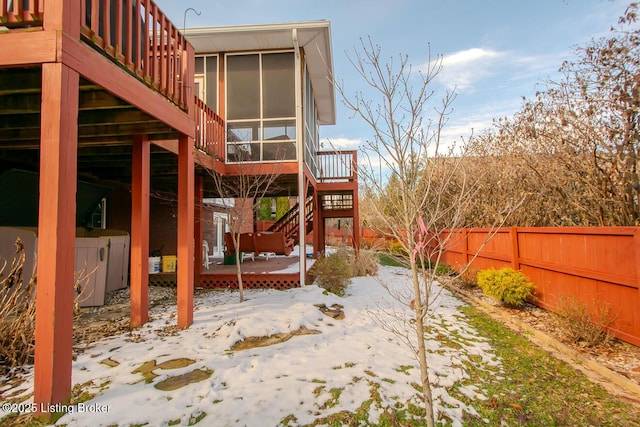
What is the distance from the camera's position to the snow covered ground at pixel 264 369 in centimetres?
242

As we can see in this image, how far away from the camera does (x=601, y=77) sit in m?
4.90

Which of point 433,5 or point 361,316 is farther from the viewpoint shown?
point 433,5

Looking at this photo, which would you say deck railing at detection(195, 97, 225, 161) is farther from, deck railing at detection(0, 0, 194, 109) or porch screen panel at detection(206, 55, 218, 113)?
deck railing at detection(0, 0, 194, 109)

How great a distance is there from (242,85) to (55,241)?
694 cm

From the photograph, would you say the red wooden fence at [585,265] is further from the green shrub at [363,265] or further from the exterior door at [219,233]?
the exterior door at [219,233]

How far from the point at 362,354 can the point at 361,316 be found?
1618 millimetres

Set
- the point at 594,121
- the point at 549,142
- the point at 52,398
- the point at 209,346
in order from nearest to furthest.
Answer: the point at 52,398, the point at 209,346, the point at 594,121, the point at 549,142

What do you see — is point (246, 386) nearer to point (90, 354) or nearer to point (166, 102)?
point (90, 354)

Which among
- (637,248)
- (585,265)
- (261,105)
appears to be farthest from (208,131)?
(637,248)

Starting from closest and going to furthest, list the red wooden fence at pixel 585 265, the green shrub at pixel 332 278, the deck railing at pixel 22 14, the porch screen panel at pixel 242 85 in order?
the deck railing at pixel 22 14, the red wooden fence at pixel 585 265, the green shrub at pixel 332 278, the porch screen panel at pixel 242 85

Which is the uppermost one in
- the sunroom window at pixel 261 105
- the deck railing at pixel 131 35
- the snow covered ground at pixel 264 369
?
the sunroom window at pixel 261 105

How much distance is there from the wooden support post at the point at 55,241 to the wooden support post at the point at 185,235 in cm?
190

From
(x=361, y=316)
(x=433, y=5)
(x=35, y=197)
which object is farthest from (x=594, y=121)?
(x=35, y=197)

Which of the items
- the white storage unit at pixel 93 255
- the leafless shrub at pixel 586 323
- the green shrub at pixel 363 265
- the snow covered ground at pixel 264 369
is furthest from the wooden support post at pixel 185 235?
the green shrub at pixel 363 265
